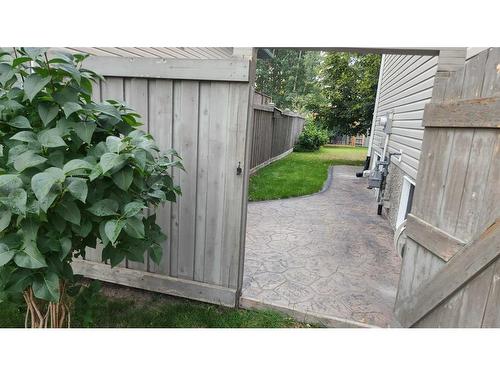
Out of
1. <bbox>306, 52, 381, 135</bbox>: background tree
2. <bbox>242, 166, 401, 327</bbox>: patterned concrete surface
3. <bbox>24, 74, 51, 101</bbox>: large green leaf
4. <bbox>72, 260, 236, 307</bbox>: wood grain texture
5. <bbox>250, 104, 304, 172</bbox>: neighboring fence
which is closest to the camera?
<bbox>24, 74, 51, 101</bbox>: large green leaf

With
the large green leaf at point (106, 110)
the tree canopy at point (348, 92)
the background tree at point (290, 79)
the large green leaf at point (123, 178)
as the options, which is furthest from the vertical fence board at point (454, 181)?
the background tree at point (290, 79)

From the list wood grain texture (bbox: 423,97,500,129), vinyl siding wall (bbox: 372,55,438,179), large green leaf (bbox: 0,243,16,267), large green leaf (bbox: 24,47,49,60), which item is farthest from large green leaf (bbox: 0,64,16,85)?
vinyl siding wall (bbox: 372,55,438,179)

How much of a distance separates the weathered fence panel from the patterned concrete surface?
0.51m

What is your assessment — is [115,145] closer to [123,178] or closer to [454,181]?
[123,178]

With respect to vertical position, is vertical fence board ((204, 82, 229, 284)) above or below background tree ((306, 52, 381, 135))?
below

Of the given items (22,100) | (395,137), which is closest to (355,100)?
(395,137)

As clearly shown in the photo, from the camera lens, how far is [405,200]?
4.25m

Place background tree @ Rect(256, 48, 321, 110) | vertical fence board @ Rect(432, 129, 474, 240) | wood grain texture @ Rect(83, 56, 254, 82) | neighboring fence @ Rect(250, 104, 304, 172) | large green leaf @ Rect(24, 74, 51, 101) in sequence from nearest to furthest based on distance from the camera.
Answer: large green leaf @ Rect(24, 74, 51, 101) < vertical fence board @ Rect(432, 129, 474, 240) < wood grain texture @ Rect(83, 56, 254, 82) < neighboring fence @ Rect(250, 104, 304, 172) < background tree @ Rect(256, 48, 321, 110)

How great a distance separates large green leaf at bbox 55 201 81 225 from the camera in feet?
4.04

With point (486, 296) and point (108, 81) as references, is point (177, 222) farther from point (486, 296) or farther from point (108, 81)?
point (486, 296)

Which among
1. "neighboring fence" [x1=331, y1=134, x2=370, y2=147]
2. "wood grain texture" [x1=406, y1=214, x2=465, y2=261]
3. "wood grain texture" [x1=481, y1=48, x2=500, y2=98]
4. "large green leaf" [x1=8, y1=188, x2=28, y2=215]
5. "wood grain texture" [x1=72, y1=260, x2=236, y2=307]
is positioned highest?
"wood grain texture" [x1=481, y1=48, x2=500, y2=98]

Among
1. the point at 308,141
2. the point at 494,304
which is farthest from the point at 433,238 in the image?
the point at 308,141

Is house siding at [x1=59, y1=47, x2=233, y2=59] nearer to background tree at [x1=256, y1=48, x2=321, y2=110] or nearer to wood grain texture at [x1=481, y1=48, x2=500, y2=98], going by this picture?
wood grain texture at [x1=481, y1=48, x2=500, y2=98]

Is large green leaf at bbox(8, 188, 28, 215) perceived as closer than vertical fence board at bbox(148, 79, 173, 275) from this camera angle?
Yes
